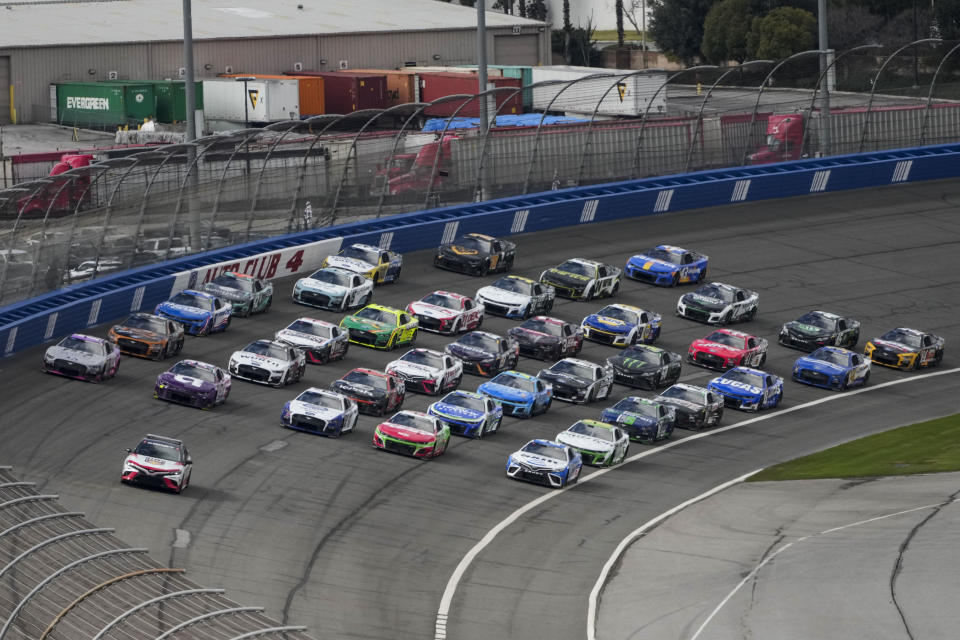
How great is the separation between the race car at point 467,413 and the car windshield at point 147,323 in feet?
24.5

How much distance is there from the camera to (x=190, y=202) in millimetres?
41781

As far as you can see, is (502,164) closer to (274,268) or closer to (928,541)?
(274,268)

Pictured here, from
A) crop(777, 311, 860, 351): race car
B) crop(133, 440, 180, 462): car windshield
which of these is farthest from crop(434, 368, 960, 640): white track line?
crop(133, 440, 180, 462): car windshield

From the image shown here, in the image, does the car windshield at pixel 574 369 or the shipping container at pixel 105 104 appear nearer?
the car windshield at pixel 574 369

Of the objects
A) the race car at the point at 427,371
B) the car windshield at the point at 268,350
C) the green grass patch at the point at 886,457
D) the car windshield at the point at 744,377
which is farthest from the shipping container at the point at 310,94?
the green grass patch at the point at 886,457

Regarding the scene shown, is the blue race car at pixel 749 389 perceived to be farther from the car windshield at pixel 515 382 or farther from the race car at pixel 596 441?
the race car at pixel 596 441

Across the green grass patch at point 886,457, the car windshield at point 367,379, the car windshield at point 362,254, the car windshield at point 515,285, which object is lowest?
the green grass patch at point 886,457

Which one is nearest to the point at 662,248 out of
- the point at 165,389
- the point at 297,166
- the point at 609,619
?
the point at 297,166

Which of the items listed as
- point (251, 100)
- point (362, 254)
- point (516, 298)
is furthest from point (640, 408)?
point (251, 100)

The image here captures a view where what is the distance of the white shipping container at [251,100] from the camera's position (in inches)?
3039

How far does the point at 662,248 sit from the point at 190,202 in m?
13.8

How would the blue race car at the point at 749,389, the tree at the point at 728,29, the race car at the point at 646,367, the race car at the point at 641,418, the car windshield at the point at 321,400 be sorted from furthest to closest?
1. the tree at the point at 728,29
2. the race car at the point at 646,367
3. the blue race car at the point at 749,389
4. the race car at the point at 641,418
5. the car windshield at the point at 321,400

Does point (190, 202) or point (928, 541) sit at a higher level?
point (190, 202)

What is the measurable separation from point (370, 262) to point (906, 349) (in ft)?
48.0
